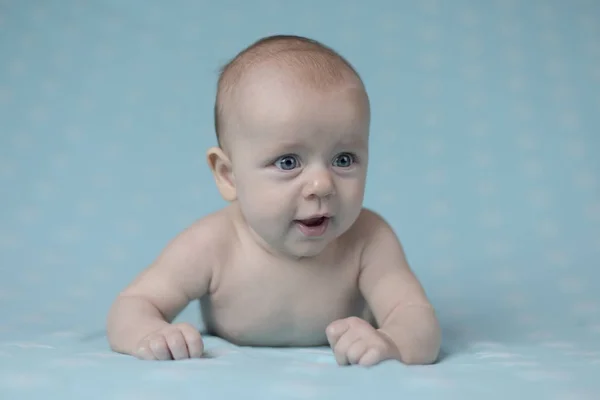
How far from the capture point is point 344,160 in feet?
5.15

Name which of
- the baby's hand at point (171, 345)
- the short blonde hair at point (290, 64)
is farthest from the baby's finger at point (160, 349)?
the short blonde hair at point (290, 64)

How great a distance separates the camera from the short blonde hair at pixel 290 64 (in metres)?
1.55

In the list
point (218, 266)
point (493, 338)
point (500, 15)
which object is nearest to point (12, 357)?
point (218, 266)

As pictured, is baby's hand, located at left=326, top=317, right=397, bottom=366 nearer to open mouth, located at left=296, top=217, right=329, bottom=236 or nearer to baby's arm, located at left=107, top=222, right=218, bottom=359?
open mouth, located at left=296, top=217, right=329, bottom=236

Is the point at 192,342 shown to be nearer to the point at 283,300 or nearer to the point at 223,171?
the point at 283,300

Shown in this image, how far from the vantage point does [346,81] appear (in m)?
1.57

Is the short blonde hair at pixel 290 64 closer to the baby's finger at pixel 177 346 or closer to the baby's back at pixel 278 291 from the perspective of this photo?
the baby's back at pixel 278 291

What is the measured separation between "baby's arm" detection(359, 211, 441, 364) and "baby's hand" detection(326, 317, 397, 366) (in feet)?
0.12

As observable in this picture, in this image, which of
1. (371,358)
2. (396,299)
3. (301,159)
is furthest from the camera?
(396,299)

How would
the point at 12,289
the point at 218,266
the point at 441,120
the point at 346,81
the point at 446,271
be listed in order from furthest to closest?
1. the point at 441,120
2. the point at 446,271
3. the point at 12,289
4. the point at 218,266
5. the point at 346,81

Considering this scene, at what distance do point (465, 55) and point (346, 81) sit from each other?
1428 millimetres

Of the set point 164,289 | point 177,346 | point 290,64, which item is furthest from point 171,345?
point 290,64

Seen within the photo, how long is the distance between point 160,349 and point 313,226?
308mm

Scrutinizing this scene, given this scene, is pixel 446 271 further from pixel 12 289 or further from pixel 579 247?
pixel 12 289
